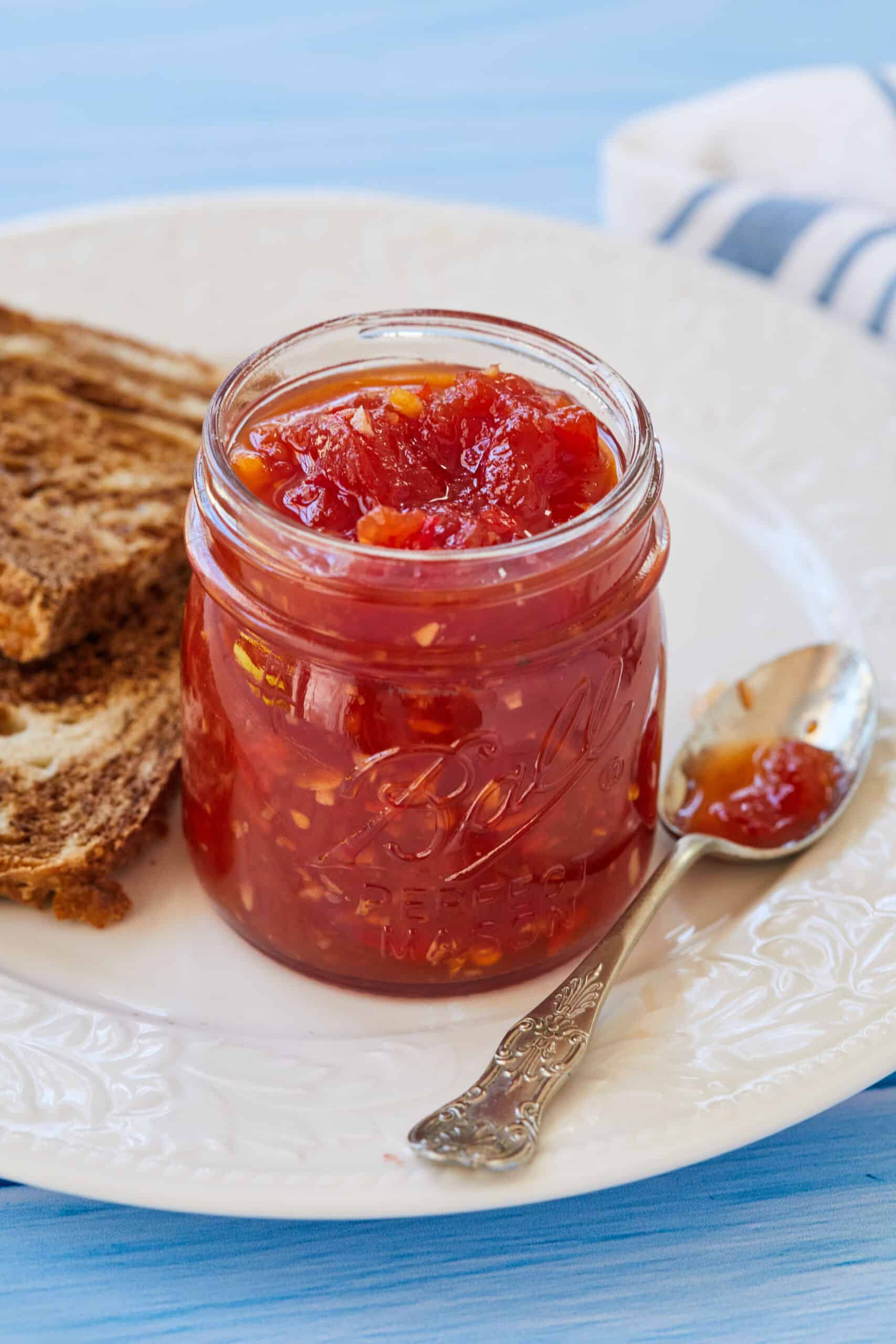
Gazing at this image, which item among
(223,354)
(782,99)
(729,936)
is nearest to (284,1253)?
(729,936)

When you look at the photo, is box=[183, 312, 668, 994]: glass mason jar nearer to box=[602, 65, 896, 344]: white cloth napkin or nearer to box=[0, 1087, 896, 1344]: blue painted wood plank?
box=[0, 1087, 896, 1344]: blue painted wood plank

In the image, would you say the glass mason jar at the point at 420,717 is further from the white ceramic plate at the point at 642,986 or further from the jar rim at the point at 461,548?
the white ceramic plate at the point at 642,986

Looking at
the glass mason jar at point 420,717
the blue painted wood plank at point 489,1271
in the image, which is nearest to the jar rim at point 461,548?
the glass mason jar at point 420,717

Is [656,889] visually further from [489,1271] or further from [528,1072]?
[489,1271]

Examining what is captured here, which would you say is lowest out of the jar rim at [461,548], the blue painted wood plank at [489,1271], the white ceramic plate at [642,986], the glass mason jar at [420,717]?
the blue painted wood plank at [489,1271]

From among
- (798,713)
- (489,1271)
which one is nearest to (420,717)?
(489,1271)

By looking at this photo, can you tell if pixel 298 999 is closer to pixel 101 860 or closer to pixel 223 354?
pixel 101 860
